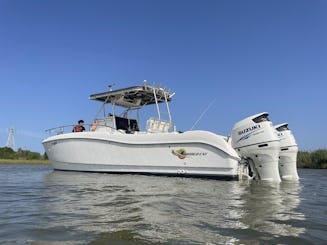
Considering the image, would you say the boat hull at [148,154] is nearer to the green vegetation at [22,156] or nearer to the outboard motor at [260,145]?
the outboard motor at [260,145]

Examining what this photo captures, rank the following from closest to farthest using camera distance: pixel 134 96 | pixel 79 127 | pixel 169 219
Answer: pixel 169 219
pixel 79 127
pixel 134 96

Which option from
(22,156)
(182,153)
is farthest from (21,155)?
(182,153)

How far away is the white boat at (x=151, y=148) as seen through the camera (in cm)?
1006

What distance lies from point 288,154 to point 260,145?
102 inches

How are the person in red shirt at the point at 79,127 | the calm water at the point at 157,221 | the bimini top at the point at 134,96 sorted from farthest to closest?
the person in red shirt at the point at 79,127, the bimini top at the point at 134,96, the calm water at the point at 157,221

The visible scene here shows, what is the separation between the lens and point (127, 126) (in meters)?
14.1

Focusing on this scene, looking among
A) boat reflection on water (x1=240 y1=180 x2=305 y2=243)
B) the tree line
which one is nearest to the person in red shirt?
boat reflection on water (x1=240 y1=180 x2=305 y2=243)

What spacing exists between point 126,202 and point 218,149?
5675mm

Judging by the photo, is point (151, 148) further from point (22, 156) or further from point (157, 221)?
point (22, 156)

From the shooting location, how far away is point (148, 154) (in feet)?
37.6

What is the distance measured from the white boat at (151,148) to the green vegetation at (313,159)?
608 inches

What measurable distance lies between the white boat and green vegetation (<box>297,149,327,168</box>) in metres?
15.4

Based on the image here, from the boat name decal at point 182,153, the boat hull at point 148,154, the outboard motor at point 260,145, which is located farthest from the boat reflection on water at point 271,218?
the boat name decal at point 182,153

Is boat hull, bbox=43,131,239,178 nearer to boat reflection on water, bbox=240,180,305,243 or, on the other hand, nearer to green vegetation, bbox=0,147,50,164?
boat reflection on water, bbox=240,180,305,243
